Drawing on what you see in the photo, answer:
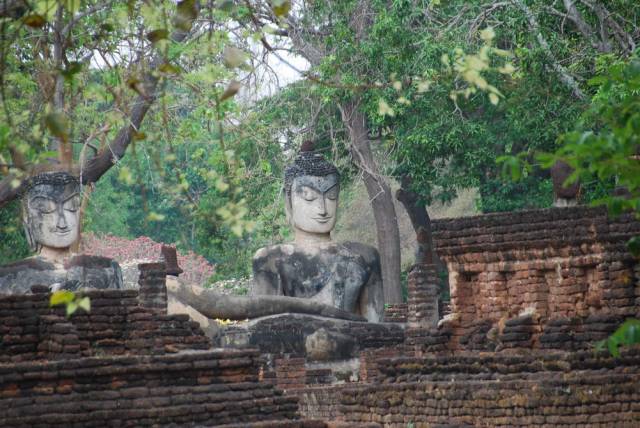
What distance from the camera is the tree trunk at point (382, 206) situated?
2808cm

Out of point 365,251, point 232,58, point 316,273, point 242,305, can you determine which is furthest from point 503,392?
point 365,251

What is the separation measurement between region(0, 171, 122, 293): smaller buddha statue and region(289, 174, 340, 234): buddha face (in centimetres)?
345

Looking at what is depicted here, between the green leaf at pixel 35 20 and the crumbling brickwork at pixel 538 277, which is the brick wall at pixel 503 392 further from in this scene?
the green leaf at pixel 35 20

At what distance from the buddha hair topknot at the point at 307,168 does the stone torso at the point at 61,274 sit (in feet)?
12.1

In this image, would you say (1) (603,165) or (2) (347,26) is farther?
(2) (347,26)

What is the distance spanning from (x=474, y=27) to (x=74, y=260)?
21.6ft

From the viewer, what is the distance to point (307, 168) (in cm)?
2459

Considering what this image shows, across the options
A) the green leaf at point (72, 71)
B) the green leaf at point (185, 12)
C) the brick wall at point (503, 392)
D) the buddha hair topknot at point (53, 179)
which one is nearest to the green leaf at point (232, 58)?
the green leaf at point (185, 12)

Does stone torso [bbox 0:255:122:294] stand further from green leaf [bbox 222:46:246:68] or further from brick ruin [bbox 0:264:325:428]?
green leaf [bbox 222:46:246:68]

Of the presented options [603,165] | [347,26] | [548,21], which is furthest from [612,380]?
[347,26]

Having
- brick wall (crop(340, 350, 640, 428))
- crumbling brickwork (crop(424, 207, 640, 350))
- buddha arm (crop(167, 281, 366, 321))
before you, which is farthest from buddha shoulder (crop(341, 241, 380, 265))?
brick wall (crop(340, 350, 640, 428))

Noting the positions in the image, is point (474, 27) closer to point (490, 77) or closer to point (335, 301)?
point (490, 77)

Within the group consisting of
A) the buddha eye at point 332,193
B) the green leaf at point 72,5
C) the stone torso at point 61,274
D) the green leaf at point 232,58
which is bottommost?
the green leaf at point 232,58

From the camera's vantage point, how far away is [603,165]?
9.61 metres
